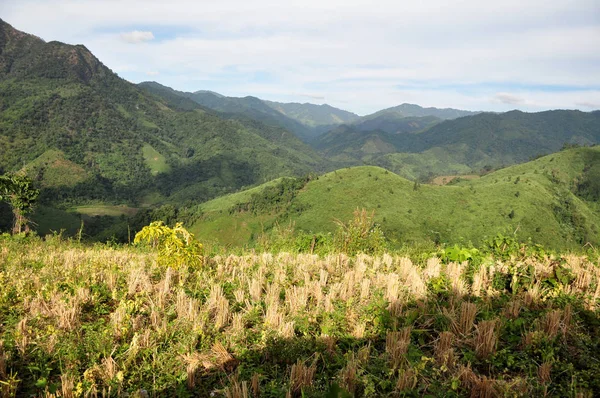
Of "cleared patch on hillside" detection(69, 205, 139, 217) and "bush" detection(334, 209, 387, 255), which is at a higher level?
"bush" detection(334, 209, 387, 255)

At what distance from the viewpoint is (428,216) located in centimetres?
9275

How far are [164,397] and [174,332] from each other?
101 cm

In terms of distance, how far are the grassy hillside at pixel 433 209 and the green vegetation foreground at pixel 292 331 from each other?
67.6m

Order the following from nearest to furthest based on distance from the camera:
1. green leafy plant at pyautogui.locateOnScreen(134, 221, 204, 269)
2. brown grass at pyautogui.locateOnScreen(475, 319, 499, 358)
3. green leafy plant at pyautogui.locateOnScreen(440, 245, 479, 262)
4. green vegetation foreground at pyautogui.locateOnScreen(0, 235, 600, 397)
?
green vegetation foreground at pyautogui.locateOnScreen(0, 235, 600, 397)
brown grass at pyautogui.locateOnScreen(475, 319, 499, 358)
green leafy plant at pyautogui.locateOnScreen(134, 221, 204, 269)
green leafy plant at pyautogui.locateOnScreen(440, 245, 479, 262)

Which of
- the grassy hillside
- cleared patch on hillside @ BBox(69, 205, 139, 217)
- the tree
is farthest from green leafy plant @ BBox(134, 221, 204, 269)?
cleared patch on hillside @ BBox(69, 205, 139, 217)

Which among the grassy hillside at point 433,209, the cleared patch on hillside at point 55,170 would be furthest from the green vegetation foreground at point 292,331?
the cleared patch on hillside at point 55,170

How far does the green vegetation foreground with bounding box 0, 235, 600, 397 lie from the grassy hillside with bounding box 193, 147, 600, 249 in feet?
222

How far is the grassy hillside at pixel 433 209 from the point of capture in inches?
3250

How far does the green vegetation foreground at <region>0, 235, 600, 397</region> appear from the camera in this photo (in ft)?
11.2

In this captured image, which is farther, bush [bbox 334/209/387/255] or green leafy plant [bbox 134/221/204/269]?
bush [bbox 334/209/387/255]

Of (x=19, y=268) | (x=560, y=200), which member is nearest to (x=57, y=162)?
(x=19, y=268)

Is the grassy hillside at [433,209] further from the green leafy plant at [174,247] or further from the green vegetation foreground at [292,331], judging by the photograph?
the green vegetation foreground at [292,331]

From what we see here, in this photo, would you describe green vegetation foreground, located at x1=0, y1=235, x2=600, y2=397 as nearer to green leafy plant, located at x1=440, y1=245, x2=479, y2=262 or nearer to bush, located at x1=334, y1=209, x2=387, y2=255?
green leafy plant, located at x1=440, y1=245, x2=479, y2=262

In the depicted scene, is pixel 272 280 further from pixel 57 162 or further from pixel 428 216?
pixel 57 162
